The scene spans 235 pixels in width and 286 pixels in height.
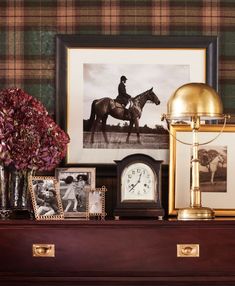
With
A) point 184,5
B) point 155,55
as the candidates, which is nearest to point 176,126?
point 155,55

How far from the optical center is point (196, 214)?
2369mm

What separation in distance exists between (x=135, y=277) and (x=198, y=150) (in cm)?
58

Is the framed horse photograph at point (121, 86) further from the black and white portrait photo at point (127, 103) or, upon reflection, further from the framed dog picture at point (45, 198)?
the framed dog picture at point (45, 198)

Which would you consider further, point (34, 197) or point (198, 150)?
point (198, 150)

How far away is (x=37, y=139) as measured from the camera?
7.98 feet

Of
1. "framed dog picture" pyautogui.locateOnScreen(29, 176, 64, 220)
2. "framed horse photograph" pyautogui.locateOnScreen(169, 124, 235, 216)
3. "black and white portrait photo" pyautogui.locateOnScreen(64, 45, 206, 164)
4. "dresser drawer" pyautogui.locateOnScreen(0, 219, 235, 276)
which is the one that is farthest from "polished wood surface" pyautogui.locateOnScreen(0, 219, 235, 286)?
"black and white portrait photo" pyautogui.locateOnScreen(64, 45, 206, 164)

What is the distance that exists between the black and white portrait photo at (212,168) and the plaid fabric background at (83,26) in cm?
19

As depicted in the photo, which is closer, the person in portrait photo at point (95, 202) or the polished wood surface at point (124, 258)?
the polished wood surface at point (124, 258)

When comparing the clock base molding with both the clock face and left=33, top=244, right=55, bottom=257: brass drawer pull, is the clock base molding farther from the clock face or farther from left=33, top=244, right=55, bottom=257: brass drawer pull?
left=33, top=244, right=55, bottom=257: brass drawer pull

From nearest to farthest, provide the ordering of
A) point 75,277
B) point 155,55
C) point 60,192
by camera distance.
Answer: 1. point 75,277
2. point 60,192
3. point 155,55

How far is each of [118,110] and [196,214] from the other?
1.84 feet

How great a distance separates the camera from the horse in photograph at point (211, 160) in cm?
264

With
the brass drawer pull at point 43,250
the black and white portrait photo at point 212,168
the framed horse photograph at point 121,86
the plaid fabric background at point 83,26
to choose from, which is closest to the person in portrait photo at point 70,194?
the framed horse photograph at point 121,86

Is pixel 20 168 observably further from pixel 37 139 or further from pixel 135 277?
pixel 135 277
